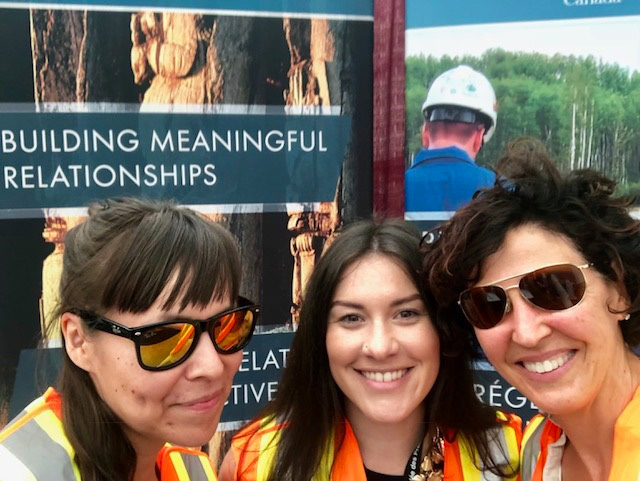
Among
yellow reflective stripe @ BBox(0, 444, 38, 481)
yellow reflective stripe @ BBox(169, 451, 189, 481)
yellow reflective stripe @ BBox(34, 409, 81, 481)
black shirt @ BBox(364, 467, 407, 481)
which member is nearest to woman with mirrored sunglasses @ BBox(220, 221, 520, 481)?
black shirt @ BBox(364, 467, 407, 481)

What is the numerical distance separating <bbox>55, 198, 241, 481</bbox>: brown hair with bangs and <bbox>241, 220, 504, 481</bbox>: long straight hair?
48 centimetres

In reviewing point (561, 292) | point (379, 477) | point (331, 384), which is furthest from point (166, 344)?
point (561, 292)

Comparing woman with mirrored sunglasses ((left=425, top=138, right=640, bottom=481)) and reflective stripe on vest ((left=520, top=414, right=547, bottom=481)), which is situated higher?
woman with mirrored sunglasses ((left=425, top=138, right=640, bottom=481))

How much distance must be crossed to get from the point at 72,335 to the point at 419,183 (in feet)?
6.70

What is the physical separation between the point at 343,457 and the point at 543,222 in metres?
1.11

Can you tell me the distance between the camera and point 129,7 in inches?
112

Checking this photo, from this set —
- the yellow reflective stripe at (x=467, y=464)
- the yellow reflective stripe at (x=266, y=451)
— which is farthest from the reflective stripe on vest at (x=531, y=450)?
the yellow reflective stripe at (x=266, y=451)

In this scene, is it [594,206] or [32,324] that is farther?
[32,324]

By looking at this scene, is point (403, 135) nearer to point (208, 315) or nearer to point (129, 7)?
point (129, 7)

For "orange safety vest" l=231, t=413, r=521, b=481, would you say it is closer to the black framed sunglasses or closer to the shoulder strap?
the shoulder strap

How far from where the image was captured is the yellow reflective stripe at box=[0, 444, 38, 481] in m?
1.43

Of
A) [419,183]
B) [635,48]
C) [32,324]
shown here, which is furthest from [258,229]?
[635,48]

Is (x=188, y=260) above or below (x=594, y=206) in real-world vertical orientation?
below

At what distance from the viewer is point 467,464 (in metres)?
2.09
